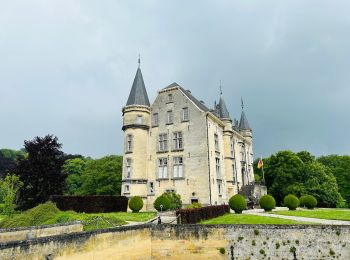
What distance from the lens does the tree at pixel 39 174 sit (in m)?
32.9

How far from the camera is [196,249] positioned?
1923 centimetres

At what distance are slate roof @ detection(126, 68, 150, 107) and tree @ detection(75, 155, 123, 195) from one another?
20.9 metres

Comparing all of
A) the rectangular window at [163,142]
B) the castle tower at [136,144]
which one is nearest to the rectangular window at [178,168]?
the rectangular window at [163,142]

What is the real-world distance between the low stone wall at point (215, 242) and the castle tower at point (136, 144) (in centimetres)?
1514

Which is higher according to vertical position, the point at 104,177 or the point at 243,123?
the point at 243,123

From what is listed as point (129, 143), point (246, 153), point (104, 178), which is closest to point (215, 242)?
point (129, 143)

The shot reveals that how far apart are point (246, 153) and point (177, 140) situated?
62.2ft

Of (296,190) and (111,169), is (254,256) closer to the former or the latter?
(296,190)

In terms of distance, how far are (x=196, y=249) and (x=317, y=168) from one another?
38.3 m

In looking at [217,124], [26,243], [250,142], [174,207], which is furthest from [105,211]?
[250,142]

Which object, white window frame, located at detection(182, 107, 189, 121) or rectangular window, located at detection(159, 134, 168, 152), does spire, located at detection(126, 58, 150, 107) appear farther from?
white window frame, located at detection(182, 107, 189, 121)

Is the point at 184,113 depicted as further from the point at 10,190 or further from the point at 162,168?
the point at 10,190

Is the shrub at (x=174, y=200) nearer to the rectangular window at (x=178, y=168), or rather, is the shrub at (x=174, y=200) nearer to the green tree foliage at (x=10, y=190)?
the rectangular window at (x=178, y=168)

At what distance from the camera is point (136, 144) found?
35.6 meters
